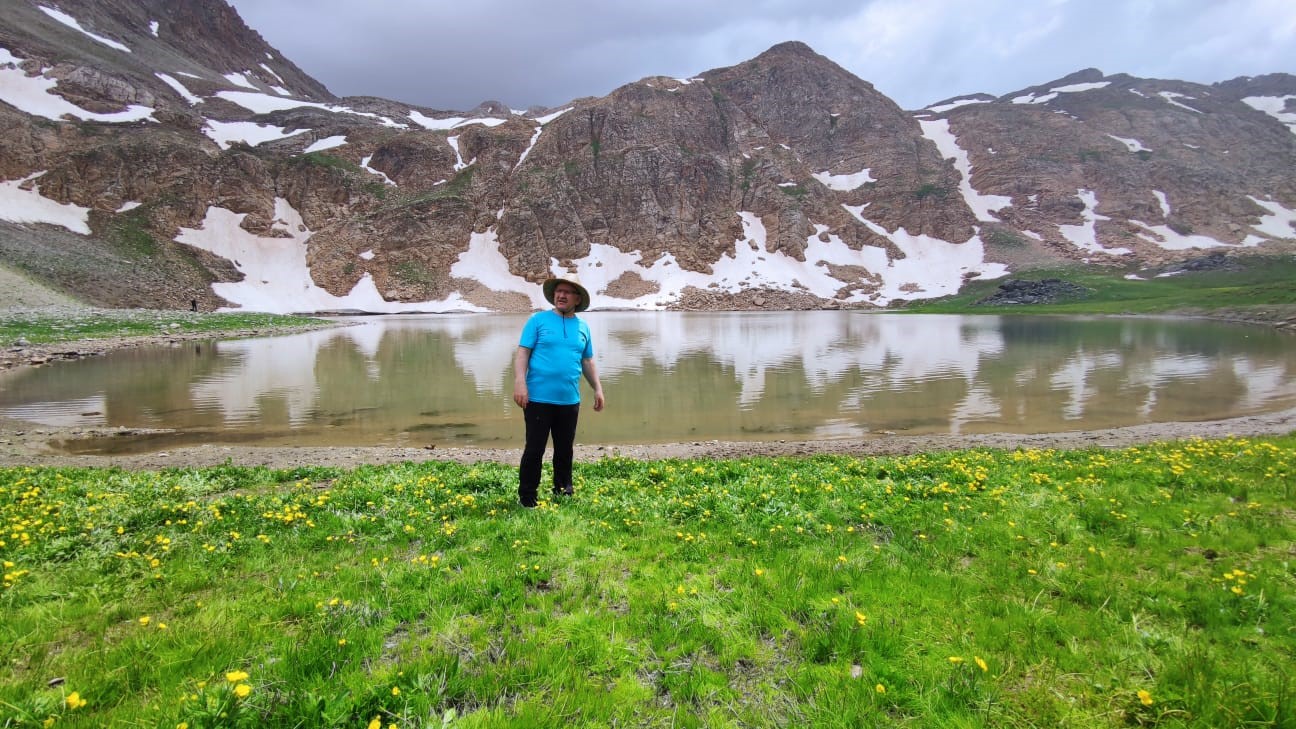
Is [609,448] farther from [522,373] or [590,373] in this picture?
[522,373]

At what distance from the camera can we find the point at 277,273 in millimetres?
110750

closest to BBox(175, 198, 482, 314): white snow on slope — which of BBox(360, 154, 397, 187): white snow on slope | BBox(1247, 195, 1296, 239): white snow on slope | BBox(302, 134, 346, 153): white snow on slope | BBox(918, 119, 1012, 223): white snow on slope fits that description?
BBox(302, 134, 346, 153): white snow on slope

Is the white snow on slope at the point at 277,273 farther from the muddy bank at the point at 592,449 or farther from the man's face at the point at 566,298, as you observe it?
the man's face at the point at 566,298

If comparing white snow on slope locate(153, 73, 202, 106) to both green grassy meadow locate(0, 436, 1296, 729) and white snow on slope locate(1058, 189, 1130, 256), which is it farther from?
white snow on slope locate(1058, 189, 1130, 256)

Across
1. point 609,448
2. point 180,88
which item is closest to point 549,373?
point 609,448

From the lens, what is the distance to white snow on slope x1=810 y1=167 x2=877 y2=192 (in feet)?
560

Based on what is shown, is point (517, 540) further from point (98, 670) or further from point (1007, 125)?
point (1007, 125)

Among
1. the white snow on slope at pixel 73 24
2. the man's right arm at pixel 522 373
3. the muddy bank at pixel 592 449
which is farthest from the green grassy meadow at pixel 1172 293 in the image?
the white snow on slope at pixel 73 24

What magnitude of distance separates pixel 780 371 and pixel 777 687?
28983mm

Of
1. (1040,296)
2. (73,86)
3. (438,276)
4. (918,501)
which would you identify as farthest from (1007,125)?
(73,86)

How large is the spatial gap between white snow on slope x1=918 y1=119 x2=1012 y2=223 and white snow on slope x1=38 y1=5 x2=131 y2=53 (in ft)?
835

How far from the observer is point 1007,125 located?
188 metres

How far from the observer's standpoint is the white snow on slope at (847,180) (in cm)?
17075

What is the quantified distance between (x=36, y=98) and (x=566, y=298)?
544 ft
